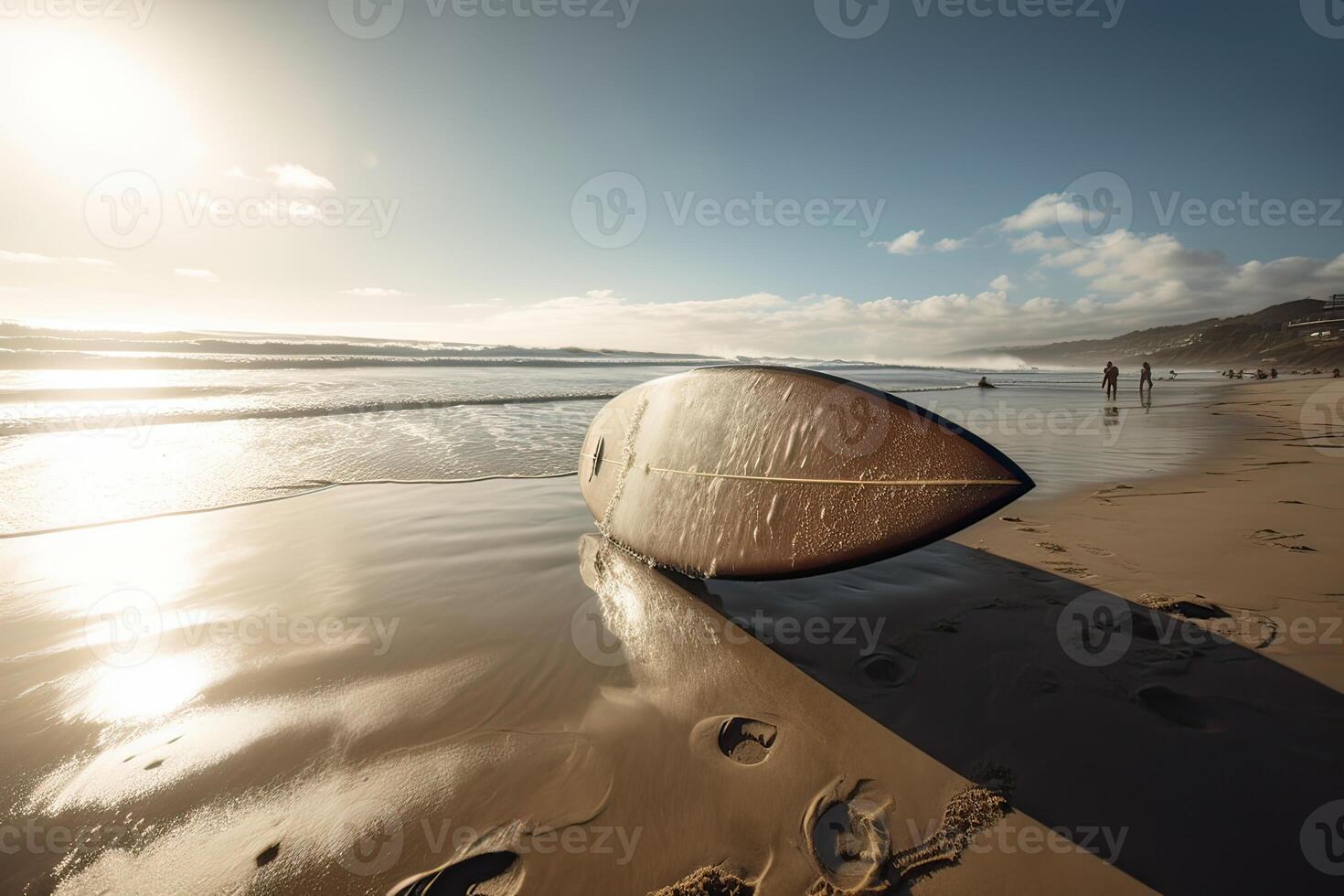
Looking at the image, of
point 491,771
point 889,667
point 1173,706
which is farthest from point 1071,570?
point 491,771

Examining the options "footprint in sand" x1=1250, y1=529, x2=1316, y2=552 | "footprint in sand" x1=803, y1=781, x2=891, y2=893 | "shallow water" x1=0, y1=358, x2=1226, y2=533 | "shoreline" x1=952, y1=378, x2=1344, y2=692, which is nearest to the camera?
"footprint in sand" x1=803, y1=781, x2=891, y2=893

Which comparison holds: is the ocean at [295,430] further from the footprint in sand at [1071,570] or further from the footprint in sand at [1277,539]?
the footprint in sand at [1071,570]

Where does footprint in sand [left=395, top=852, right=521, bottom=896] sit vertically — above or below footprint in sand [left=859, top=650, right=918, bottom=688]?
below

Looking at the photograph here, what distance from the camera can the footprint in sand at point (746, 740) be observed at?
1.74m

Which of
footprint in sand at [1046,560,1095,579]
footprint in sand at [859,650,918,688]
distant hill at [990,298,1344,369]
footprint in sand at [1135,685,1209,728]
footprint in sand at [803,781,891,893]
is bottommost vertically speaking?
footprint in sand at [803,781,891,893]

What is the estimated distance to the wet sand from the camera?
1370mm

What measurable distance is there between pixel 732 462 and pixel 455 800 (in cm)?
196

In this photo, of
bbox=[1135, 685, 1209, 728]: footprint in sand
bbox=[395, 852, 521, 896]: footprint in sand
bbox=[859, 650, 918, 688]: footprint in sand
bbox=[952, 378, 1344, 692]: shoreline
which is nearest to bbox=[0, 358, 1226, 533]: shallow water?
bbox=[952, 378, 1344, 692]: shoreline

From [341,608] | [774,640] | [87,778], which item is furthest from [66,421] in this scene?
[774,640]

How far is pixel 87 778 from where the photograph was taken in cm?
167

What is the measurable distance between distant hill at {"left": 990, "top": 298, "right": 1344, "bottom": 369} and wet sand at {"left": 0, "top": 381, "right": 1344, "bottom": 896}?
153 ft

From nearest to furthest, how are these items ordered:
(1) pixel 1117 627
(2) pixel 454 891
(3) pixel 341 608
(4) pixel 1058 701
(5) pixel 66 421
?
(2) pixel 454 891 → (4) pixel 1058 701 → (1) pixel 1117 627 → (3) pixel 341 608 → (5) pixel 66 421

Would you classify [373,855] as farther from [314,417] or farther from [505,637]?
[314,417]

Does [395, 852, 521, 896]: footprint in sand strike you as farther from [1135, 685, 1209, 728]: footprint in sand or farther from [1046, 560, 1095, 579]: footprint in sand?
[1046, 560, 1095, 579]: footprint in sand
